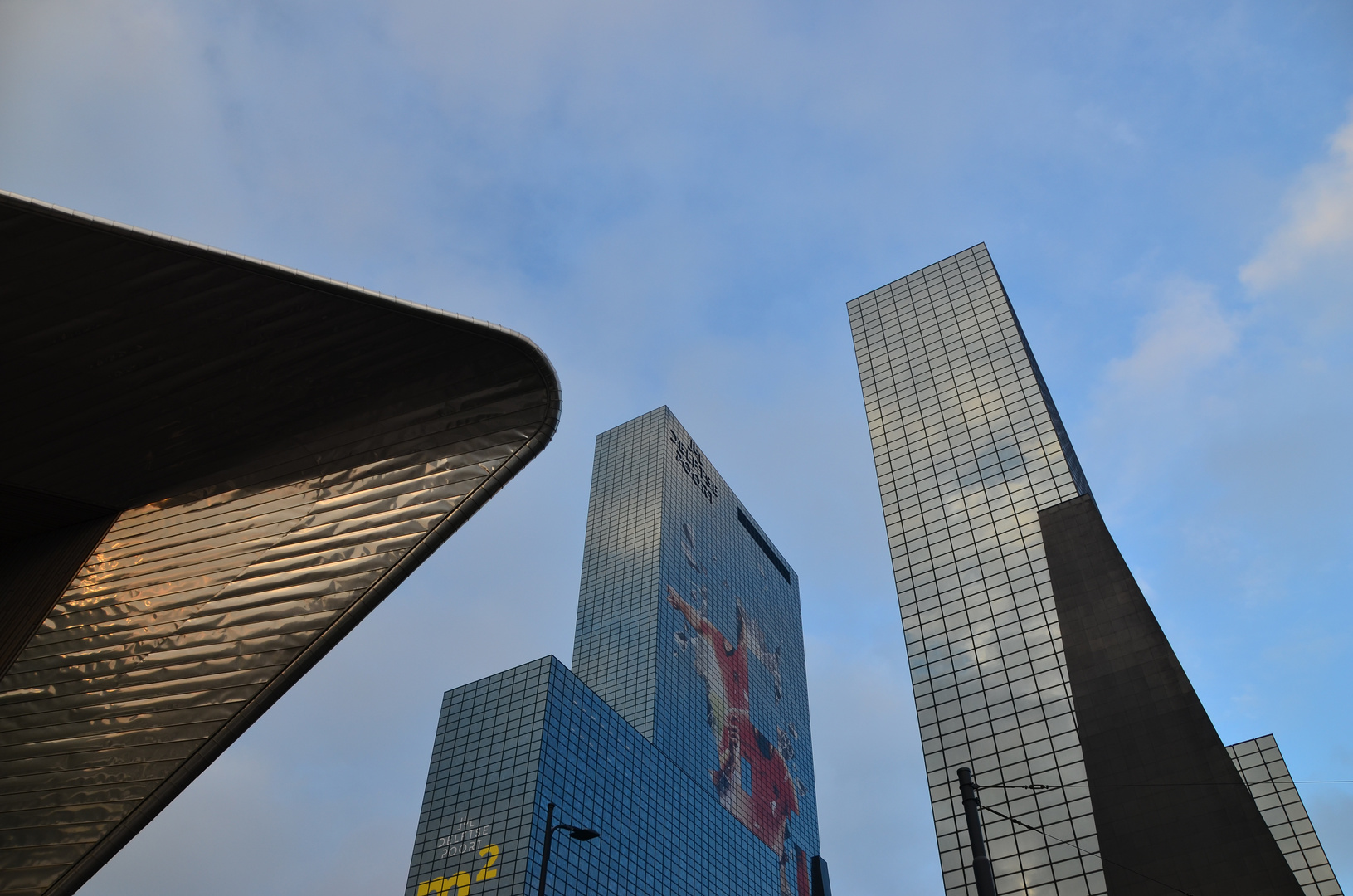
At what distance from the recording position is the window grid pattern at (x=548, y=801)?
3866 inches

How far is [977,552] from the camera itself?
2445 inches

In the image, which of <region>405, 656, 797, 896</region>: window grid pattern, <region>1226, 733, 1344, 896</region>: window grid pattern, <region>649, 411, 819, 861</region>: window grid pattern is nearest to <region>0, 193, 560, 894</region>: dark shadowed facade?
<region>1226, 733, 1344, 896</region>: window grid pattern

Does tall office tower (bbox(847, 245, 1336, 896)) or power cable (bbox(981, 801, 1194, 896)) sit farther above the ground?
tall office tower (bbox(847, 245, 1336, 896))

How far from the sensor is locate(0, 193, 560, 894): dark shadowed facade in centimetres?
2688

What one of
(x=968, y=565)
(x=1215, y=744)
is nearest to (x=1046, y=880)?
(x=1215, y=744)

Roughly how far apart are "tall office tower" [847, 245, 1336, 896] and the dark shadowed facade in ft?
79.0

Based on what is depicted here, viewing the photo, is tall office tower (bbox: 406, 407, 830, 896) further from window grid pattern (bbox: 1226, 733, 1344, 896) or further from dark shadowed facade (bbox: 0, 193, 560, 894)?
window grid pattern (bbox: 1226, 733, 1344, 896)

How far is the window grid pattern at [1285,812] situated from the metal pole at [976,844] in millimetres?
38109

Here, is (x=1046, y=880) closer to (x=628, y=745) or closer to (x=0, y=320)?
(x=0, y=320)

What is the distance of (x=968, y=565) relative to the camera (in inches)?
2435

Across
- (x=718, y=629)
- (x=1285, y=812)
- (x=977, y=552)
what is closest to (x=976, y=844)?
(x=977, y=552)

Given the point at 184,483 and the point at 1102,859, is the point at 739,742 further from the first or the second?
the point at 184,483

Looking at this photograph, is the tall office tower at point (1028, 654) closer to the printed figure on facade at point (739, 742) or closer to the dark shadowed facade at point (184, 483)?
the dark shadowed facade at point (184, 483)

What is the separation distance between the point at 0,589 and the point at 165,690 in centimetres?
864
